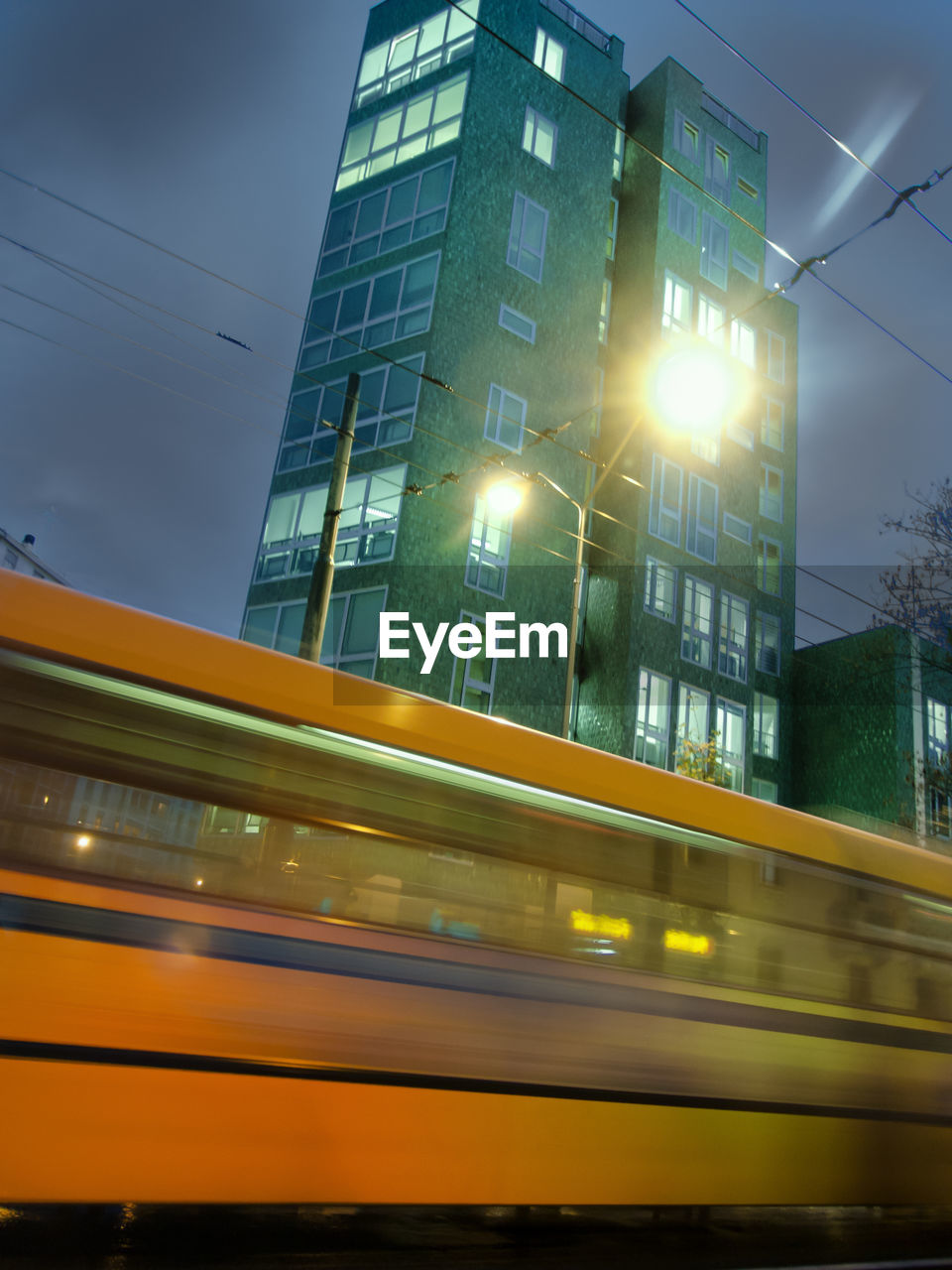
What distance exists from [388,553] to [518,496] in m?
9.12

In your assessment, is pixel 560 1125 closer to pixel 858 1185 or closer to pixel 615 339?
pixel 858 1185

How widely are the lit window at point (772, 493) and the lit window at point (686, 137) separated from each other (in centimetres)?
1133

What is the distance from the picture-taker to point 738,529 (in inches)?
1330

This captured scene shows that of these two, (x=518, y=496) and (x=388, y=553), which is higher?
(x=388, y=553)

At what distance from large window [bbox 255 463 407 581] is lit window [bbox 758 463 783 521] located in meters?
17.5

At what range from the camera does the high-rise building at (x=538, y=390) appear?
25281 millimetres

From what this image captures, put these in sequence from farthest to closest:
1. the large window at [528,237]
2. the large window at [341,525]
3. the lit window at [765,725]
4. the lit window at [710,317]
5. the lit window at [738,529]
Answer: the lit window at [765,725]
the lit window at [710,317]
the lit window at [738,529]
the large window at [528,237]
the large window at [341,525]

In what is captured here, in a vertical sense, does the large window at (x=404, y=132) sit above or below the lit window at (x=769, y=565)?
above

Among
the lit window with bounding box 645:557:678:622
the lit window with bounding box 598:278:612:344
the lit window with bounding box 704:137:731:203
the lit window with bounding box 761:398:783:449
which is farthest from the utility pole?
the lit window with bounding box 761:398:783:449

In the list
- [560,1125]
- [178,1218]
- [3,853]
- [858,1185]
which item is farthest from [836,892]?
[3,853]

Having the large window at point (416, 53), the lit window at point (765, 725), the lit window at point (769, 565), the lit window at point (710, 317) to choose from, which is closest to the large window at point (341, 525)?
the large window at point (416, 53)

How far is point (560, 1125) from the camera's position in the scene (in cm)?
404

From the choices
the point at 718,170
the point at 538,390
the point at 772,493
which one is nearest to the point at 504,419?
the point at 538,390

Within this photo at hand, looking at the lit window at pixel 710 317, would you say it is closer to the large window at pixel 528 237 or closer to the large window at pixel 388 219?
the large window at pixel 528 237
